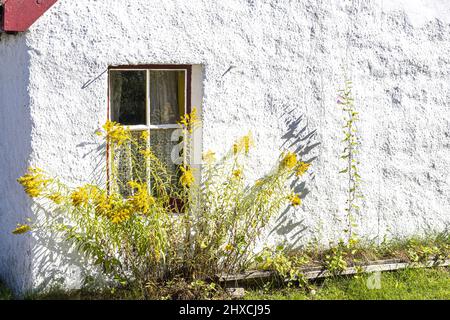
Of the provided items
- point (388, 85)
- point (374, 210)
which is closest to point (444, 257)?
point (374, 210)

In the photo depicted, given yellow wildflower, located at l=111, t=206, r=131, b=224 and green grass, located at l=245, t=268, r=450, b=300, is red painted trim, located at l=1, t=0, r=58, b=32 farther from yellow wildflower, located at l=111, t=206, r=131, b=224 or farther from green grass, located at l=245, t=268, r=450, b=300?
green grass, located at l=245, t=268, r=450, b=300

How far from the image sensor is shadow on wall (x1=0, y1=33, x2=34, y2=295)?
229 inches

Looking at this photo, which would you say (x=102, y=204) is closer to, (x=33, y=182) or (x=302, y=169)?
(x=33, y=182)

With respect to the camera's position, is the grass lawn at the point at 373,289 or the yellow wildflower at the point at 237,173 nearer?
the yellow wildflower at the point at 237,173

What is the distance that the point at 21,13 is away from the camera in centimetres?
553

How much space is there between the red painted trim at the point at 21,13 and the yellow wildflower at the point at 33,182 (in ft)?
3.44

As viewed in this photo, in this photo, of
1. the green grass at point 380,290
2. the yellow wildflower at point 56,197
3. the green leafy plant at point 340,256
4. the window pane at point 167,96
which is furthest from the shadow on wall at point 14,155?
the green leafy plant at point 340,256

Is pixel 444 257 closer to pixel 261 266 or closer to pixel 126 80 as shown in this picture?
pixel 261 266

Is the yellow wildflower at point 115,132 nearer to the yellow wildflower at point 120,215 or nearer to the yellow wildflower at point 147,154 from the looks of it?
the yellow wildflower at point 147,154

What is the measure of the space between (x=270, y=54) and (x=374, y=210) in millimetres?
1879

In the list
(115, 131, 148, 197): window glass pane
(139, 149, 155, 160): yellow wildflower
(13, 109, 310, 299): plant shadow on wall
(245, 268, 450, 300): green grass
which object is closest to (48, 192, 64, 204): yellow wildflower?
(13, 109, 310, 299): plant shadow on wall

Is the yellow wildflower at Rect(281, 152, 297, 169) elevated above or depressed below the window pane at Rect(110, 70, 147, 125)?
below

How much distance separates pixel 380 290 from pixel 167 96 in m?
2.46

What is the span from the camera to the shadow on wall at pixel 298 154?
6801mm
